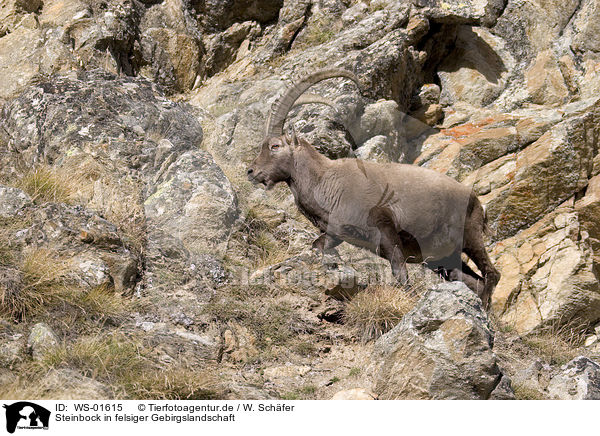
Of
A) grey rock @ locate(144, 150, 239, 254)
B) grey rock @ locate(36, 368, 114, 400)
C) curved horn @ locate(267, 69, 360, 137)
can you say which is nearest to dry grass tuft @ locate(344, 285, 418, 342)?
grey rock @ locate(144, 150, 239, 254)

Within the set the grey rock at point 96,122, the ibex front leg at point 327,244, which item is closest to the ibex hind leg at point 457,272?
the ibex front leg at point 327,244

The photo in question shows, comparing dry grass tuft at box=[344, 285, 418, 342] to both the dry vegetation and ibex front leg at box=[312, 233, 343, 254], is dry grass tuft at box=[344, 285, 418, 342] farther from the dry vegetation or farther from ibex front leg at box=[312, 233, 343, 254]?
the dry vegetation

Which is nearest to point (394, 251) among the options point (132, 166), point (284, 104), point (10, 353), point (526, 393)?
point (526, 393)

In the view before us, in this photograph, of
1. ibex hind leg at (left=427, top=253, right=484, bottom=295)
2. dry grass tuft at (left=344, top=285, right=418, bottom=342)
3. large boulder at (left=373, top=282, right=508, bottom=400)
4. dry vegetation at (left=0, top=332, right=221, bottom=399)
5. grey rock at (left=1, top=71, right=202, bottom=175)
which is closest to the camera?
dry vegetation at (left=0, top=332, right=221, bottom=399)

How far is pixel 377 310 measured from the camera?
803cm

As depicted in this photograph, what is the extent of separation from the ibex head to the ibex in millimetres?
15

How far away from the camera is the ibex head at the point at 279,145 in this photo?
379 inches

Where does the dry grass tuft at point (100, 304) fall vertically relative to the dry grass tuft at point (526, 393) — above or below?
above

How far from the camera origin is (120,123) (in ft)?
37.7

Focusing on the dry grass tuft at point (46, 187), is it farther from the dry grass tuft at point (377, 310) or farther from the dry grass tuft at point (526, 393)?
the dry grass tuft at point (526, 393)

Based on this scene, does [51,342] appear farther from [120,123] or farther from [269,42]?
[269,42]

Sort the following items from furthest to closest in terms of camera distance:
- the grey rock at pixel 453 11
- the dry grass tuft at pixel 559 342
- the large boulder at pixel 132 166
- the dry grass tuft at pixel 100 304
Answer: the grey rock at pixel 453 11 < the large boulder at pixel 132 166 < the dry grass tuft at pixel 559 342 < the dry grass tuft at pixel 100 304
